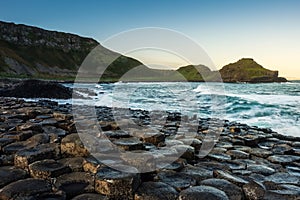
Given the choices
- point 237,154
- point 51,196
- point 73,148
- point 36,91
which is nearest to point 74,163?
point 73,148

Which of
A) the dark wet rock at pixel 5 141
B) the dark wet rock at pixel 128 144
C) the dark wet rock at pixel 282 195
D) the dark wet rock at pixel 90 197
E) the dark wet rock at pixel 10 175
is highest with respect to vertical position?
the dark wet rock at pixel 128 144

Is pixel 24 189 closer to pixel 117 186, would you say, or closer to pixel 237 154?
pixel 117 186

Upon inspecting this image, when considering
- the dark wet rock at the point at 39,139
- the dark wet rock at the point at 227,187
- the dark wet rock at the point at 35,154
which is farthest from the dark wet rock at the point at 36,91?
the dark wet rock at the point at 227,187

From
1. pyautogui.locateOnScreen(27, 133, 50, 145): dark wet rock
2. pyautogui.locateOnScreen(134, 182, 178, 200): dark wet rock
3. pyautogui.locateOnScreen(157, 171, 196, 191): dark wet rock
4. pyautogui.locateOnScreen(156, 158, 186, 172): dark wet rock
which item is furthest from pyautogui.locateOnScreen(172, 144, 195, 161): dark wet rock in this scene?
pyautogui.locateOnScreen(27, 133, 50, 145): dark wet rock

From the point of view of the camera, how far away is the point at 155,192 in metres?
2.69

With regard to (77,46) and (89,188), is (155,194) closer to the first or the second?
(89,188)

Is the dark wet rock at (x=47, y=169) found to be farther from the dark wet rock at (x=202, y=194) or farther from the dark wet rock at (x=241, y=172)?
the dark wet rock at (x=241, y=172)

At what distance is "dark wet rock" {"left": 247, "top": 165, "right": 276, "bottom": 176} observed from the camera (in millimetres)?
3741

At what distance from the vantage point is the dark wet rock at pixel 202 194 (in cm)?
254

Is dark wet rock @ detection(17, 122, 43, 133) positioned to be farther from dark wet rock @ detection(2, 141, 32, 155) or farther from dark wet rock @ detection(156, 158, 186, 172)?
dark wet rock @ detection(156, 158, 186, 172)

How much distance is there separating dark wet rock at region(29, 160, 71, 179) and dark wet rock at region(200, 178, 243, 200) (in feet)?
5.15

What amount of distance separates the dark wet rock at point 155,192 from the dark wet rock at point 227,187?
0.45 m

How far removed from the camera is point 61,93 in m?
20.7

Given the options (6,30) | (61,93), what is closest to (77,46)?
(6,30)
